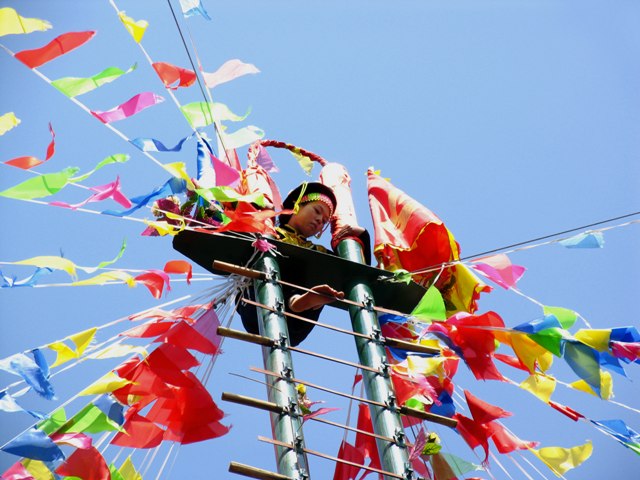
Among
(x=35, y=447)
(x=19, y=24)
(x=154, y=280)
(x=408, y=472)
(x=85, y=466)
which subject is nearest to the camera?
(x=35, y=447)

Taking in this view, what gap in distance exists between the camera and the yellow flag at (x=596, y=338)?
4.98m

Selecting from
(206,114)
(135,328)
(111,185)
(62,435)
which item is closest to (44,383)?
(62,435)

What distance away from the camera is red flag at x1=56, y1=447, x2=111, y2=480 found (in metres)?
4.29

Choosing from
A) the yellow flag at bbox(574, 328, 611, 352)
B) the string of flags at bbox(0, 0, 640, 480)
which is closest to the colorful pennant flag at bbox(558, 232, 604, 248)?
the string of flags at bbox(0, 0, 640, 480)

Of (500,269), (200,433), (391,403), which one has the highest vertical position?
(500,269)

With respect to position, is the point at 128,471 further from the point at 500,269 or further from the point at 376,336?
the point at 500,269

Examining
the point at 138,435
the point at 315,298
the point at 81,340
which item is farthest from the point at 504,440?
the point at 81,340

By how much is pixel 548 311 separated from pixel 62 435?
281cm

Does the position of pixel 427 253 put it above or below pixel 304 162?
below

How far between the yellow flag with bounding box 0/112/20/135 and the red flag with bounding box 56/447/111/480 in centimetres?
175

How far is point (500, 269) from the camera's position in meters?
5.61

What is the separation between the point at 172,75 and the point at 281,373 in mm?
2113

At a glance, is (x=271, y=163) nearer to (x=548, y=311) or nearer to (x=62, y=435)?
(x=548, y=311)

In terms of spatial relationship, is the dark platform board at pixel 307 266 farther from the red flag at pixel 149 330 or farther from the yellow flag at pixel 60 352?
the yellow flag at pixel 60 352
